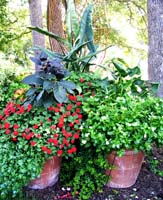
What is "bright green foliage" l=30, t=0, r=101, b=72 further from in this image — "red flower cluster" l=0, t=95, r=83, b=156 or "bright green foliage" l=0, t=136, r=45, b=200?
"bright green foliage" l=0, t=136, r=45, b=200

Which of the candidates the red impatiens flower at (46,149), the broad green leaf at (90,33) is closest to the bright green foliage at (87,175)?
the red impatiens flower at (46,149)

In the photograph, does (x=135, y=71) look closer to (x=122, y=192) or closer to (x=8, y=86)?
(x=122, y=192)

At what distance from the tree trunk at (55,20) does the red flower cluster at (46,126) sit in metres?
2.63

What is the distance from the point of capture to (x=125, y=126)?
1.93 meters

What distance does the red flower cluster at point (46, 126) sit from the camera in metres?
1.94

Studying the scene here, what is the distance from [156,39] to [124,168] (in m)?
1.64

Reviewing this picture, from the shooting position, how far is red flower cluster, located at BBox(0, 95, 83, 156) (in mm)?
1943

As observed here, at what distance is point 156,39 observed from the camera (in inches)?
122

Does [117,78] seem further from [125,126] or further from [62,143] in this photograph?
[62,143]

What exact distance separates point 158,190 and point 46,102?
3.91 ft

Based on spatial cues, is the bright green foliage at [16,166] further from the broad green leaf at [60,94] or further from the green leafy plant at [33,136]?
the broad green leaf at [60,94]

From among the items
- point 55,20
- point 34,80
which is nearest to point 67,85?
point 34,80

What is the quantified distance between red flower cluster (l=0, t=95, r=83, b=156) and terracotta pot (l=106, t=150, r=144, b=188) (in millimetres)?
364

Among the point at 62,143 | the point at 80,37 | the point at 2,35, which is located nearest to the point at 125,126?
the point at 62,143
